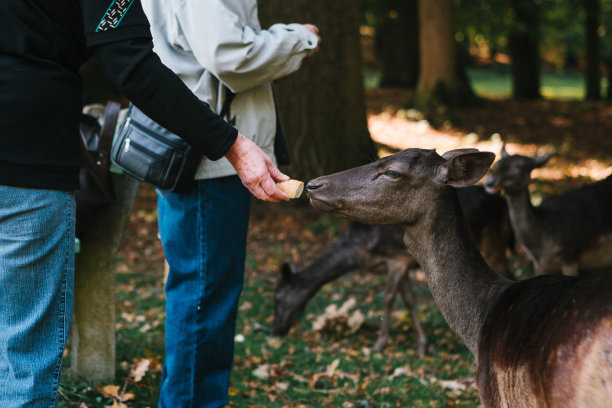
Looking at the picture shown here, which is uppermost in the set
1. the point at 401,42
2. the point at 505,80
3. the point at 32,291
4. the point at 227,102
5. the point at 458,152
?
the point at 227,102

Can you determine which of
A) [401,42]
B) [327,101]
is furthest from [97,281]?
[401,42]

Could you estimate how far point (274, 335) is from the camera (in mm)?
6891

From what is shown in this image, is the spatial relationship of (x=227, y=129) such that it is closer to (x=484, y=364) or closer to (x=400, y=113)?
(x=484, y=364)

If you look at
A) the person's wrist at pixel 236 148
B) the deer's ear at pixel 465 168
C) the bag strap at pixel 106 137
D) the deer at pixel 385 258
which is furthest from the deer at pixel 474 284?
the deer at pixel 385 258

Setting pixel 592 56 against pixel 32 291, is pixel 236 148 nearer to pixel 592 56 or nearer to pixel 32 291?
pixel 32 291

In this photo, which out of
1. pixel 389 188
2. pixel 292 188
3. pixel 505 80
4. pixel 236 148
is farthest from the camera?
pixel 505 80

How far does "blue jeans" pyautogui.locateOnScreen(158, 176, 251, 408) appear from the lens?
3779 millimetres

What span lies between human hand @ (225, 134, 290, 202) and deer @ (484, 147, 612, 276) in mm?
4139

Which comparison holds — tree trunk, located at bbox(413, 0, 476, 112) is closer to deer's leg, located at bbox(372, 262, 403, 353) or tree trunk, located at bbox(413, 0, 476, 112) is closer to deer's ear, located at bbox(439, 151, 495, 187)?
deer's leg, located at bbox(372, 262, 403, 353)

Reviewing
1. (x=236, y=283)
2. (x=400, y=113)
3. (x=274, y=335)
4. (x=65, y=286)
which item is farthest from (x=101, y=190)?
(x=400, y=113)

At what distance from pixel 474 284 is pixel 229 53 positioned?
1490mm

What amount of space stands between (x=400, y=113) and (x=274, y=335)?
38.8 feet

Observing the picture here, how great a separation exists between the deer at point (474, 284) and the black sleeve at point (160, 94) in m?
0.63

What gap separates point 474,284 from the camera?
3.46 m
